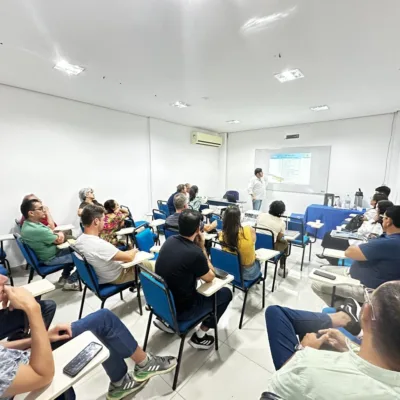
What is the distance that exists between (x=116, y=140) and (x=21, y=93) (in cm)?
167

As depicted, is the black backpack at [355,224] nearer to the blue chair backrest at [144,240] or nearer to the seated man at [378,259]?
the seated man at [378,259]

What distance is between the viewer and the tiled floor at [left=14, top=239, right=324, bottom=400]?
1494mm

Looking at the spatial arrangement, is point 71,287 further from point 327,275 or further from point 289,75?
point 289,75

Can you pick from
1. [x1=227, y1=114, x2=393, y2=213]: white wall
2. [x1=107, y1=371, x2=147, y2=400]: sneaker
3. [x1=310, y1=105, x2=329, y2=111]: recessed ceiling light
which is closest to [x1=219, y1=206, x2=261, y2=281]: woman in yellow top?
[x1=107, y1=371, x2=147, y2=400]: sneaker

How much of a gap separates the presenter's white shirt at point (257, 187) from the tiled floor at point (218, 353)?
367 centimetres

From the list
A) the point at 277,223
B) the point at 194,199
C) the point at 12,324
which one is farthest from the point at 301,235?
the point at 12,324

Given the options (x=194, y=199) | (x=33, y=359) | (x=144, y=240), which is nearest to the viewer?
(x=33, y=359)

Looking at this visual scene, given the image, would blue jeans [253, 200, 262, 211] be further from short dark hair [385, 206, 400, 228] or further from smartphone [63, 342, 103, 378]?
smartphone [63, 342, 103, 378]

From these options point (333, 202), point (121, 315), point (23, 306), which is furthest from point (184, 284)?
point (333, 202)

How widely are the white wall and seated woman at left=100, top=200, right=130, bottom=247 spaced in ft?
16.2

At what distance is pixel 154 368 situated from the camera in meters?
1.49

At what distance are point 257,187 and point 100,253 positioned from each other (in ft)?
16.7

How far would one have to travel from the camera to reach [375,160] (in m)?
4.82

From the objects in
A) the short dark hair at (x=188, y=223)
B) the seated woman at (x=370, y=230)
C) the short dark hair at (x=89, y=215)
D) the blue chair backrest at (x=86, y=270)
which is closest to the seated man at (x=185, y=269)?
the short dark hair at (x=188, y=223)
